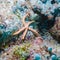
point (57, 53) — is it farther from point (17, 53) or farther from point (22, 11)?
point (22, 11)

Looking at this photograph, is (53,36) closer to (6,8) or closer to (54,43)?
(54,43)

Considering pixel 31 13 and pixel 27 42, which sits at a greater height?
pixel 31 13

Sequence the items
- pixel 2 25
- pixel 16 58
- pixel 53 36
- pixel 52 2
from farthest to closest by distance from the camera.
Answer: pixel 52 2 → pixel 53 36 → pixel 2 25 → pixel 16 58

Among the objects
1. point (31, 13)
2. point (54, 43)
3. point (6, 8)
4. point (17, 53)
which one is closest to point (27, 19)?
point (31, 13)

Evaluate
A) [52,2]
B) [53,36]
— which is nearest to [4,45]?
[53,36]

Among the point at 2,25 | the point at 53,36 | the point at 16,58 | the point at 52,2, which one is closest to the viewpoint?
the point at 16,58

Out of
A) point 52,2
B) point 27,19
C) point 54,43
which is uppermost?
point 52,2

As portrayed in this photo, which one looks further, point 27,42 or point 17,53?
point 27,42
